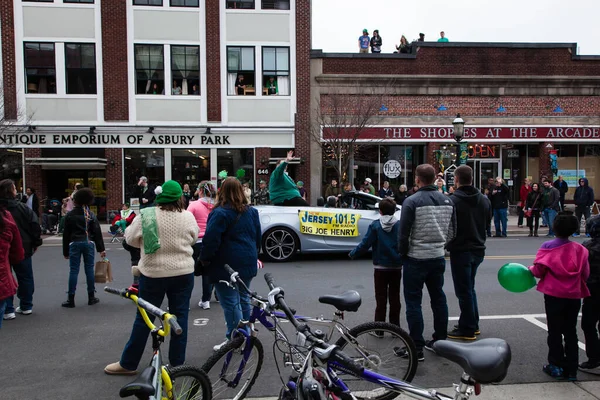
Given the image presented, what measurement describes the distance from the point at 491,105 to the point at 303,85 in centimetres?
867

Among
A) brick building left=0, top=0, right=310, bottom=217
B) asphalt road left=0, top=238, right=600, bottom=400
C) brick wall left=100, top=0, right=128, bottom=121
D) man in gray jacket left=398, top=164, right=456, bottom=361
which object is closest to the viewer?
asphalt road left=0, top=238, right=600, bottom=400

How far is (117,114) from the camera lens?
20547 millimetres

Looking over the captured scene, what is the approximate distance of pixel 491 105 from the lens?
22.2m

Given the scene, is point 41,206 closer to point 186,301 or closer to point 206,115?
point 206,115

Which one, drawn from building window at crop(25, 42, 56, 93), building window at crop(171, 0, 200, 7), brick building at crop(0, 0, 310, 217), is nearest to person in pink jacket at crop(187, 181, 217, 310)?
brick building at crop(0, 0, 310, 217)

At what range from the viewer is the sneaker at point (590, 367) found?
4609mm

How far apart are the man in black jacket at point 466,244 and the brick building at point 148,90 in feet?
52.8

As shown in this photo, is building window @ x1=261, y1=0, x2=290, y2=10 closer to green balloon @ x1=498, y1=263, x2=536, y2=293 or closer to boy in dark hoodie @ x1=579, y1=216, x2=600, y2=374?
boy in dark hoodie @ x1=579, y1=216, x2=600, y2=374

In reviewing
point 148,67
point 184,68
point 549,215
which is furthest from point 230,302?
point 148,67

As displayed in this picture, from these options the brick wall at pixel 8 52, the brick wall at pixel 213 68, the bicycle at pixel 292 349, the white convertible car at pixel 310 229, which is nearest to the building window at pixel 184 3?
the brick wall at pixel 213 68

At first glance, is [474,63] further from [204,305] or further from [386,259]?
[386,259]

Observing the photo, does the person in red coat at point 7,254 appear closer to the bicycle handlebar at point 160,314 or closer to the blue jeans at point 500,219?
the bicycle handlebar at point 160,314

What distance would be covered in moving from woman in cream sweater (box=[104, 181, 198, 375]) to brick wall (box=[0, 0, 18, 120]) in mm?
18812

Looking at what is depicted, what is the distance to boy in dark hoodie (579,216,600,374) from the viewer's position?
443cm
